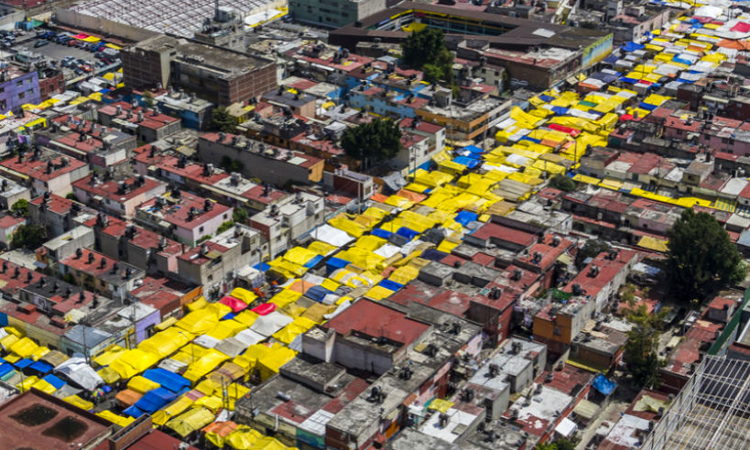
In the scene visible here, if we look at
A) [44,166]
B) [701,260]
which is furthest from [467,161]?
[44,166]

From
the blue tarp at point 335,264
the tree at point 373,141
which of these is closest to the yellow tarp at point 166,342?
the blue tarp at point 335,264

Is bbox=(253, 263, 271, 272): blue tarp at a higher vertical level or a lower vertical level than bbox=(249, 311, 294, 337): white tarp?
lower

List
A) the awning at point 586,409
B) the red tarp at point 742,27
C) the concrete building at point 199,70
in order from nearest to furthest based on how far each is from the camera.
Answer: the awning at point 586,409 → the concrete building at point 199,70 → the red tarp at point 742,27

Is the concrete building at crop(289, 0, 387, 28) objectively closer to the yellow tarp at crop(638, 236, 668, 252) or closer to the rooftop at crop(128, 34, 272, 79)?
the rooftop at crop(128, 34, 272, 79)

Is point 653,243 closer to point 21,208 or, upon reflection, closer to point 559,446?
point 559,446

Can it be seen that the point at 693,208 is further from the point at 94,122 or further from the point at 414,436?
the point at 94,122

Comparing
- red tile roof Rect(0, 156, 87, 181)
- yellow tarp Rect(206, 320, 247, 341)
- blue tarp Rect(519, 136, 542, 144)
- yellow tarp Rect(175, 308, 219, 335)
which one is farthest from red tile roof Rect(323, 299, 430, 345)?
blue tarp Rect(519, 136, 542, 144)

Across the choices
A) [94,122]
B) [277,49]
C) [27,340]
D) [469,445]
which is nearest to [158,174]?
[94,122]

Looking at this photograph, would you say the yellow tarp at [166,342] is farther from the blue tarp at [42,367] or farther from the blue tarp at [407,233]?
the blue tarp at [407,233]
